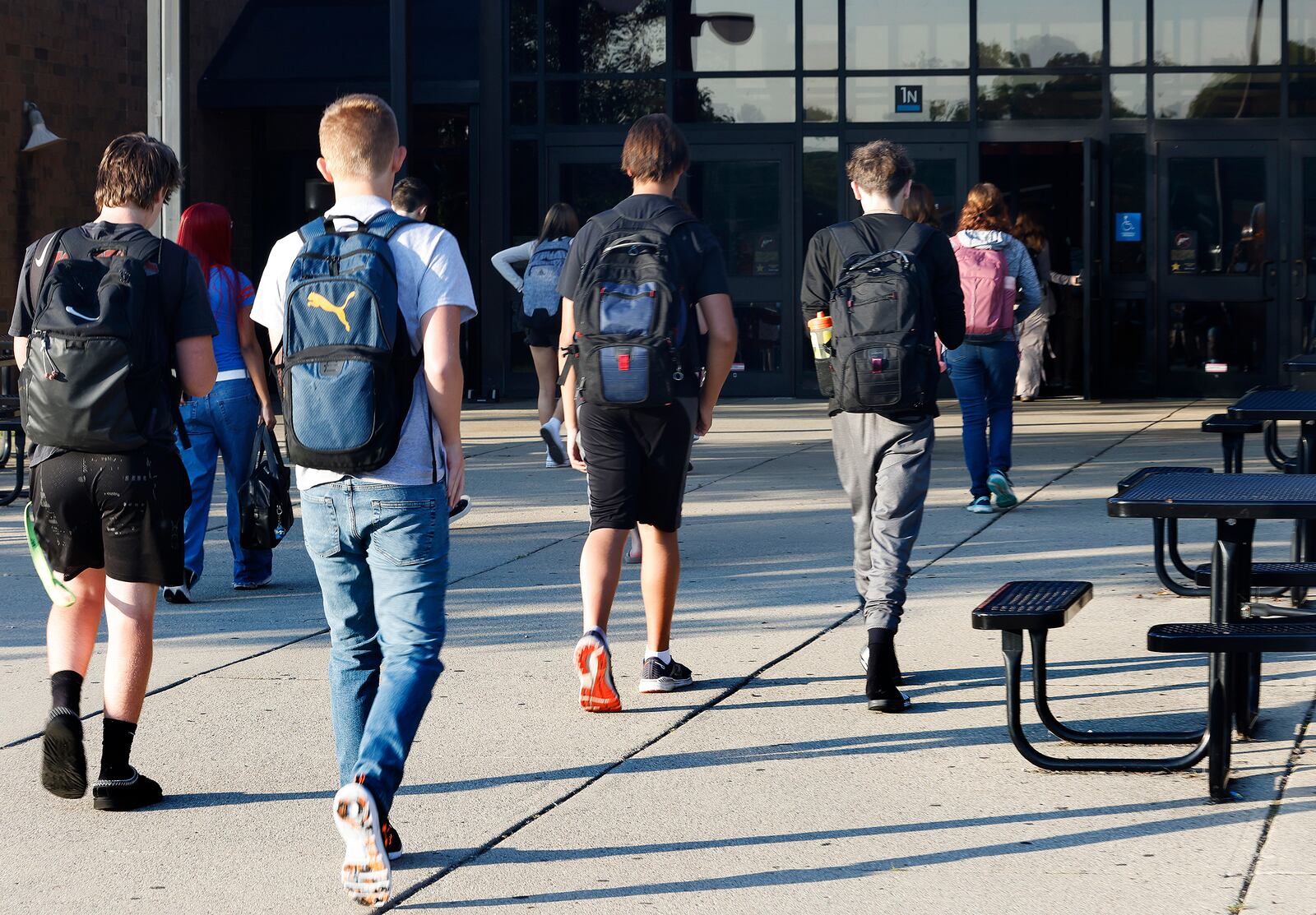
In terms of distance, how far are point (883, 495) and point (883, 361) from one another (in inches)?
18.2

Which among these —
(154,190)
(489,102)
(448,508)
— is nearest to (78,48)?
(489,102)

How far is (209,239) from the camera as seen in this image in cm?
768

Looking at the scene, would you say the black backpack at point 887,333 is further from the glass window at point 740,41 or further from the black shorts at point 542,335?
the glass window at point 740,41

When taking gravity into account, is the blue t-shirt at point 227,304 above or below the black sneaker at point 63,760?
above

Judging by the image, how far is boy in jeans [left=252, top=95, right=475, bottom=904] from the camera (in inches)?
158

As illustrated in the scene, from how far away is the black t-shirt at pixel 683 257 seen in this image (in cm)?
554

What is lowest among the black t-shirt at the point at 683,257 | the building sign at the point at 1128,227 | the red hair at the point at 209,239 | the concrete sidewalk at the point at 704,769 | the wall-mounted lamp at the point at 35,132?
the concrete sidewalk at the point at 704,769

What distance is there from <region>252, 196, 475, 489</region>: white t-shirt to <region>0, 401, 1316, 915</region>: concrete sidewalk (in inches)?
38.7

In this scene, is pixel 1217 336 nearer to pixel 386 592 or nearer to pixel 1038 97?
pixel 1038 97

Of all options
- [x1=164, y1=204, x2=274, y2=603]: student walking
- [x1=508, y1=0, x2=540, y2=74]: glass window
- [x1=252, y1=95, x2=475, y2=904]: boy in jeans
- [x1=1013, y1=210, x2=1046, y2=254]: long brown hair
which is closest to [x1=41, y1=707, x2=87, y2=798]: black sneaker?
[x1=252, y1=95, x2=475, y2=904]: boy in jeans

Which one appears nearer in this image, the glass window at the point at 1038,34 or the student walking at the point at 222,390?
the student walking at the point at 222,390

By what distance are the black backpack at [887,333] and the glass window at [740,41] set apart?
483 inches

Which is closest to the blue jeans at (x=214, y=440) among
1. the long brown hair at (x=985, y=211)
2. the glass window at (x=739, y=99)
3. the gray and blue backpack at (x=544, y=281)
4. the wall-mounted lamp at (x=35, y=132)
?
the gray and blue backpack at (x=544, y=281)

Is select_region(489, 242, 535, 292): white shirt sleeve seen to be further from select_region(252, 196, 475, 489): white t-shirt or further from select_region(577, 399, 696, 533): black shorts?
select_region(252, 196, 475, 489): white t-shirt
